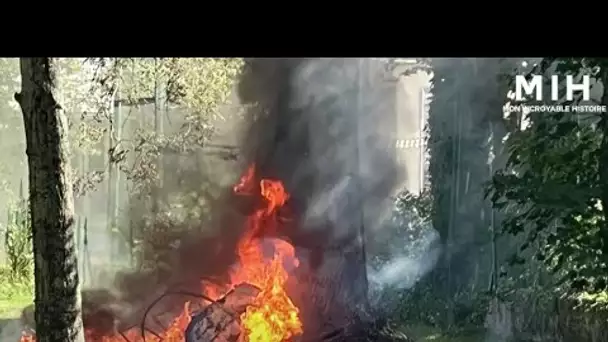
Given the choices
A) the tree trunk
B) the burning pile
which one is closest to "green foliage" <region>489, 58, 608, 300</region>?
the burning pile

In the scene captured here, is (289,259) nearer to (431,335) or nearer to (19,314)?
(431,335)

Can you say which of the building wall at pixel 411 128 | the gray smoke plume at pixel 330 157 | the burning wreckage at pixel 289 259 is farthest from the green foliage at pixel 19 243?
the building wall at pixel 411 128

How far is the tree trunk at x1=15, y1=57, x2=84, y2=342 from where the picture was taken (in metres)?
1.56

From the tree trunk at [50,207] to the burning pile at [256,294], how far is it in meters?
0.05

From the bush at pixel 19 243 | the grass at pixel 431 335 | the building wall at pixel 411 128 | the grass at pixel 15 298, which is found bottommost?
the grass at pixel 431 335

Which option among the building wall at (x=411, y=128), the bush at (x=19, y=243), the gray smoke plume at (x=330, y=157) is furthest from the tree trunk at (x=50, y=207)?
the building wall at (x=411, y=128)

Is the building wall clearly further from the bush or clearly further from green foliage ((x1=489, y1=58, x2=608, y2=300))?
the bush

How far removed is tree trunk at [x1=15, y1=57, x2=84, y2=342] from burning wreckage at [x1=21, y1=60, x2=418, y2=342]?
0.05 metres

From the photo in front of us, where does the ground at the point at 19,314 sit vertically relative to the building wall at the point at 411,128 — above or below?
below

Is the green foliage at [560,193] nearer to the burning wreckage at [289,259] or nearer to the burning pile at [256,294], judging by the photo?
the burning wreckage at [289,259]

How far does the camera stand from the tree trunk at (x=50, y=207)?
156 centimetres

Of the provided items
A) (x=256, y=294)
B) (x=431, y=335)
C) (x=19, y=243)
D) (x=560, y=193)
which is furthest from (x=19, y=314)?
(x=560, y=193)

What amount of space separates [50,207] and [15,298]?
0.19 m
